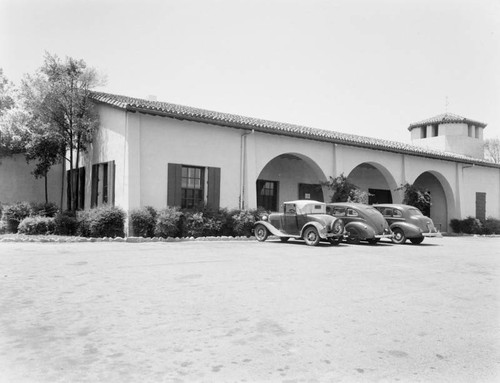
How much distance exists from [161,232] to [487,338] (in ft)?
33.7

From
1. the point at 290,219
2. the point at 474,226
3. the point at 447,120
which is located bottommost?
the point at 474,226

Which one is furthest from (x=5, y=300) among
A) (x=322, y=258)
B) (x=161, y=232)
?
(x=161, y=232)

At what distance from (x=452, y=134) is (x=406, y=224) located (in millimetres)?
16914

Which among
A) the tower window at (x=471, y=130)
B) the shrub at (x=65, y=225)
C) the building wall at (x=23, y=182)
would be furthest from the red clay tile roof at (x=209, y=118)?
the tower window at (x=471, y=130)

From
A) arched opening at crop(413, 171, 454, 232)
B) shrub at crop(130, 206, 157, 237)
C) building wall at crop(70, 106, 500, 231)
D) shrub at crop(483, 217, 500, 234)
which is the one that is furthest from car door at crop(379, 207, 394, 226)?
shrub at crop(483, 217, 500, 234)

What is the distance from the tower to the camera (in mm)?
29328

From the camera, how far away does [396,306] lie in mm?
5496

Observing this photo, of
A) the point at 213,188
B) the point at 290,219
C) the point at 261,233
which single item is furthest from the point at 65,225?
the point at 290,219

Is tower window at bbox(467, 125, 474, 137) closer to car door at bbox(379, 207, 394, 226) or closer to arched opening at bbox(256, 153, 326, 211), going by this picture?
arched opening at bbox(256, 153, 326, 211)

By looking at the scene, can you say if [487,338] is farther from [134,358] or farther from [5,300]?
[5,300]

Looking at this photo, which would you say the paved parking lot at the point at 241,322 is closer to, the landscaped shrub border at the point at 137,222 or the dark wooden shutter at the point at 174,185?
the landscaped shrub border at the point at 137,222

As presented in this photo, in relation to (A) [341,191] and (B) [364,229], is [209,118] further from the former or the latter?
(A) [341,191]

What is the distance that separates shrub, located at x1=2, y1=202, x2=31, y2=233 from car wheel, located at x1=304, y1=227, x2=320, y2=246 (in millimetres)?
9485

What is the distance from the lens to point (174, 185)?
14648mm
